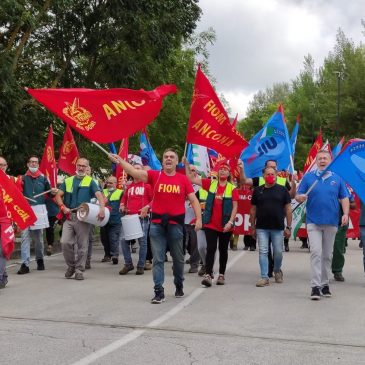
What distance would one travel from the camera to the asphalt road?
5.68m

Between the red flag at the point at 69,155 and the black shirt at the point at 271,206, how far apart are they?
5272 mm

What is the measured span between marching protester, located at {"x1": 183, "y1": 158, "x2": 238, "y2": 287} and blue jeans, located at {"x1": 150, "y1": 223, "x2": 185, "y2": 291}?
4.35 feet

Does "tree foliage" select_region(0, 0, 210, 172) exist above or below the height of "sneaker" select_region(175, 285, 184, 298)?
above

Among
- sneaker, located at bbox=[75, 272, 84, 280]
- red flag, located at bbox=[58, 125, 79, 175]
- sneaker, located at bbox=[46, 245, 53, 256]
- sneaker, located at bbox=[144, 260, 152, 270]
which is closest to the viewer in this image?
sneaker, located at bbox=[75, 272, 84, 280]

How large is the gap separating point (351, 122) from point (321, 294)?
39914 mm

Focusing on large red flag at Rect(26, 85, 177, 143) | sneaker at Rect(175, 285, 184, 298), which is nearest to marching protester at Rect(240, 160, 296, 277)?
large red flag at Rect(26, 85, 177, 143)

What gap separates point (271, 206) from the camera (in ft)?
32.6

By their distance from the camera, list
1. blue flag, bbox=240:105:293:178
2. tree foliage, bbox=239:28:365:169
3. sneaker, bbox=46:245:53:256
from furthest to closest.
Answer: tree foliage, bbox=239:28:365:169 < sneaker, bbox=46:245:53:256 < blue flag, bbox=240:105:293:178

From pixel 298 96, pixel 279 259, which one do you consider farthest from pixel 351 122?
pixel 279 259

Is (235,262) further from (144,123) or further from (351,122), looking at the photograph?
(351,122)

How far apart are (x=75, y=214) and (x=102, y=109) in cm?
218

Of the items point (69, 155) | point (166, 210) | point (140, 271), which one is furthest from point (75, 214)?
point (69, 155)

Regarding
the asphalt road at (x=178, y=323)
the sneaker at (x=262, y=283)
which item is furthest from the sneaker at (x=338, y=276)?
the sneaker at (x=262, y=283)

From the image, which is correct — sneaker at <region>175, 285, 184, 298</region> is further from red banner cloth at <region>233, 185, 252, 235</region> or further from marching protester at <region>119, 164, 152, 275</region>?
red banner cloth at <region>233, 185, 252, 235</region>
